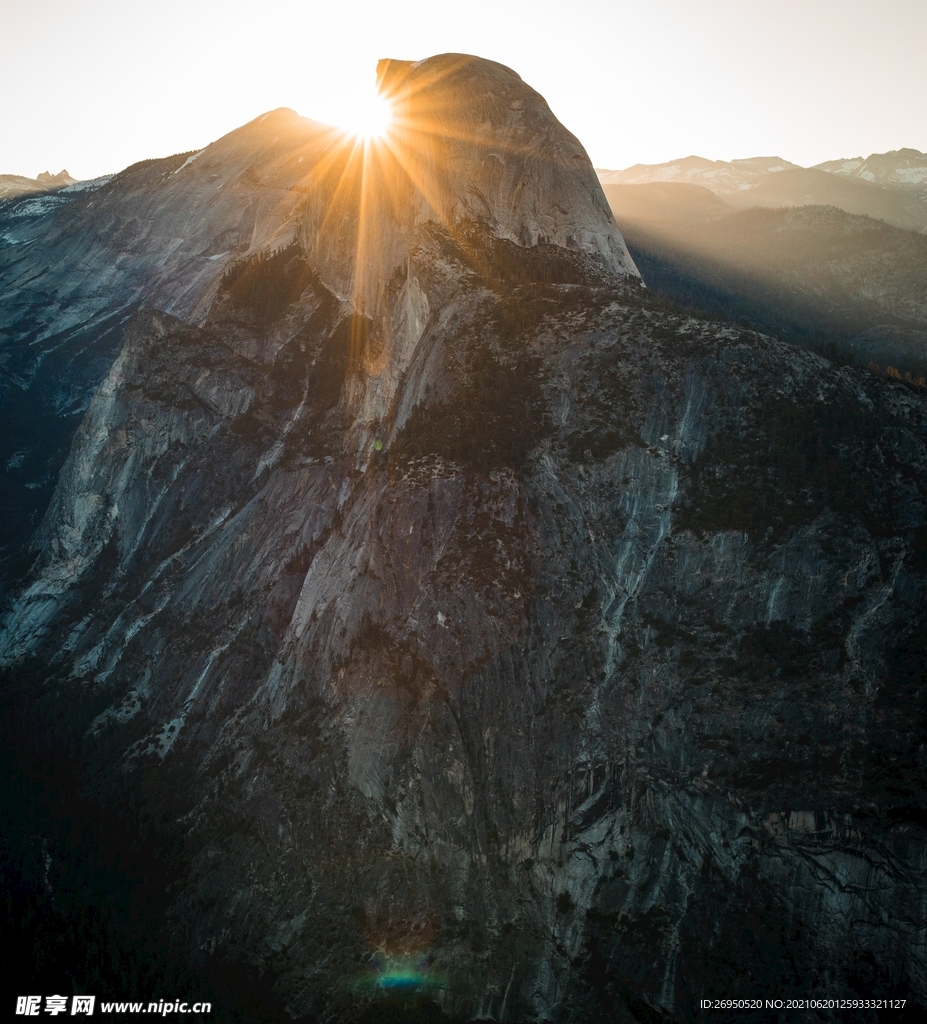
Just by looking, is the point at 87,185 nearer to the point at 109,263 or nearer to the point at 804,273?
the point at 109,263

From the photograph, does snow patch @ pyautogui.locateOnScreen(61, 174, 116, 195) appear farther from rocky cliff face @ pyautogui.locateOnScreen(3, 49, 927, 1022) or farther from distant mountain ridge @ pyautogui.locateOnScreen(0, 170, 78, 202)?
rocky cliff face @ pyautogui.locateOnScreen(3, 49, 927, 1022)

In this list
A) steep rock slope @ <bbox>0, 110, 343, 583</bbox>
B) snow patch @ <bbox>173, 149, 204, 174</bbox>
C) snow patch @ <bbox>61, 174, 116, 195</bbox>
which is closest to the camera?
steep rock slope @ <bbox>0, 110, 343, 583</bbox>

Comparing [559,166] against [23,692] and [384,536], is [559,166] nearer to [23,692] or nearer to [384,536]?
[384,536]

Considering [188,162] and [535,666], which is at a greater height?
[188,162]

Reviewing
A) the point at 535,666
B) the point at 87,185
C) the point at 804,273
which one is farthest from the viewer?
the point at 87,185

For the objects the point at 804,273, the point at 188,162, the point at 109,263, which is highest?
the point at 188,162

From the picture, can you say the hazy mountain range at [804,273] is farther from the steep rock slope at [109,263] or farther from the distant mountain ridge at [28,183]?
the distant mountain ridge at [28,183]

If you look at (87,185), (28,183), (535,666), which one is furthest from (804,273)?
(28,183)

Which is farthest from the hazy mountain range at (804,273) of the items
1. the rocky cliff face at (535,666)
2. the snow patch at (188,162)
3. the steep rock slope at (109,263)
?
the snow patch at (188,162)

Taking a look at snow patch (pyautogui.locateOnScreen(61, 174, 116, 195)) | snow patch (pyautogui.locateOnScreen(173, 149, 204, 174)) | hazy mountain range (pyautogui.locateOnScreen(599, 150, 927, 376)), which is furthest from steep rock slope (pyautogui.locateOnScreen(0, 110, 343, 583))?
hazy mountain range (pyautogui.locateOnScreen(599, 150, 927, 376))
